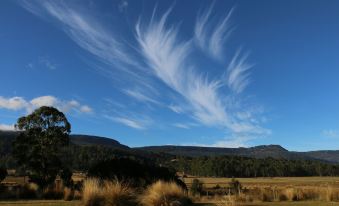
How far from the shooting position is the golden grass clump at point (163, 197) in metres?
14.4

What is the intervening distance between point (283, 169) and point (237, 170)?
17194mm

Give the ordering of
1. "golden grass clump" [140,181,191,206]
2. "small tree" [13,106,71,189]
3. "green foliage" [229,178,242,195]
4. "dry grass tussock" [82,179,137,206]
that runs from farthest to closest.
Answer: "small tree" [13,106,71,189] < "green foliage" [229,178,242,195] < "golden grass clump" [140,181,191,206] < "dry grass tussock" [82,179,137,206]

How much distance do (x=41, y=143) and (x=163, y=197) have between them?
27.1 m

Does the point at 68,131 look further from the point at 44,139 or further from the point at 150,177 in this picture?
the point at 150,177

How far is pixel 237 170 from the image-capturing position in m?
170

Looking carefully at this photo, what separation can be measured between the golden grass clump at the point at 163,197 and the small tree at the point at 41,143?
25269mm

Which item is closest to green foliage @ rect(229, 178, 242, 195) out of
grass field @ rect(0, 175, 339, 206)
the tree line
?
grass field @ rect(0, 175, 339, 206)

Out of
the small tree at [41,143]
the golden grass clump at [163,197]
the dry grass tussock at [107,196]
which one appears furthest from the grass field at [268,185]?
the small tree at [41,143]

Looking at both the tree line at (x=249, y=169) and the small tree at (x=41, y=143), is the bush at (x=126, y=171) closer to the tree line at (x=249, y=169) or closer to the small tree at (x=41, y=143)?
the small tree at (x=41, y=143)

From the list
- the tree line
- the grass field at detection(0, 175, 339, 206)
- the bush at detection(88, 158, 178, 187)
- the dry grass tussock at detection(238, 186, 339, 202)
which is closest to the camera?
the grass field at detection(0, 175, 339, 206)

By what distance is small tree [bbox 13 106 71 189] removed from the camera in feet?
129

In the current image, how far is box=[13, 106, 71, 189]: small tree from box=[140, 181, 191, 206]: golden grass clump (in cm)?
2527

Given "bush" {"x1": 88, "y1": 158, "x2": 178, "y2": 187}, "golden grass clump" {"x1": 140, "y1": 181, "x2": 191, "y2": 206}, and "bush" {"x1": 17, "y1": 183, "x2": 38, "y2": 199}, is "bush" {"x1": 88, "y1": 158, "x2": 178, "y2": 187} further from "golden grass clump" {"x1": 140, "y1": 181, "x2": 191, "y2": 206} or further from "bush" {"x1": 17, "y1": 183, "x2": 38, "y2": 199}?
"golden grass clump" {"x1": 140, "y1": 181, "x2": 191, "y2": 206}

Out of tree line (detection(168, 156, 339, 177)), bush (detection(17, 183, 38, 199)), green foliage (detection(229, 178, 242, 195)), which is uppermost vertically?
tree line (detection(168, 156, 339, 177))
